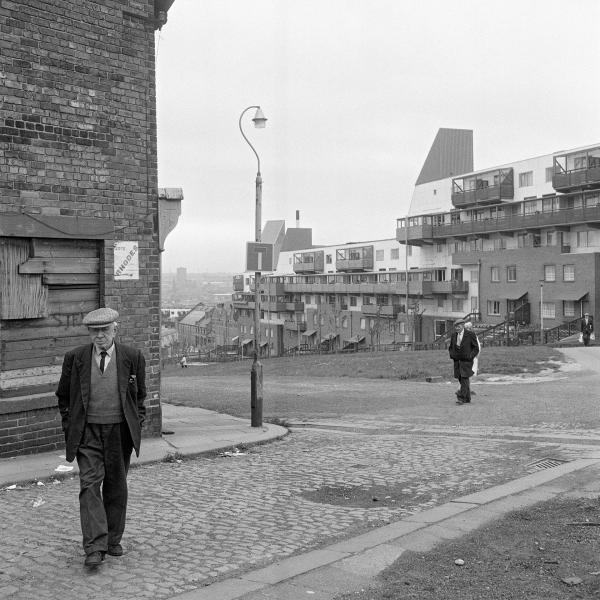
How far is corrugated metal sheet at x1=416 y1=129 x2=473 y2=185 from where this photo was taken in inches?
2953

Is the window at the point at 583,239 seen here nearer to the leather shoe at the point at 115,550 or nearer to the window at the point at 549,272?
the window at the point at 549,272

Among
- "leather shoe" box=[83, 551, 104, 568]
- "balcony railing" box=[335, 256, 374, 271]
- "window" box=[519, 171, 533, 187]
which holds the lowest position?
"leather shoe" box=[83, 551, 104, 568]

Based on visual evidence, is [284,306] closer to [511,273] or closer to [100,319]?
[511,273]

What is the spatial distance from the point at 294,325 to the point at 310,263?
7.90 m

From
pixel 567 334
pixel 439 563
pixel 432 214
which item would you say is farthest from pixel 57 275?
pixel 432 214

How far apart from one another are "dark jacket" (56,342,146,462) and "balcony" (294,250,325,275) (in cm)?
8271

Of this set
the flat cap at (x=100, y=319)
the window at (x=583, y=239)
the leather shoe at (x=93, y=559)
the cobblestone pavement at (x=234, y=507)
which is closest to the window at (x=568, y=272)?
the window at (x=583, y=239)

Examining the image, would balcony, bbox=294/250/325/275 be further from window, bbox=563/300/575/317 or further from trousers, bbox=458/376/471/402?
trousers, bbox=458/376/471/402

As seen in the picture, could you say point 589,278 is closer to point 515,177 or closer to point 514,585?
point 515,177

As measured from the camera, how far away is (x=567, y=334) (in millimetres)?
43656

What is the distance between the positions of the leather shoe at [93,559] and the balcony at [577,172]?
49926 mm

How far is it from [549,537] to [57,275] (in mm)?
6395

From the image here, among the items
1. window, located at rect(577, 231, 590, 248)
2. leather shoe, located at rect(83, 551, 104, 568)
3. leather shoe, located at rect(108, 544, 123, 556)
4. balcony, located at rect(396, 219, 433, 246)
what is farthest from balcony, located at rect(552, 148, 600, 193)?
leather shoe, located at rect(83, 551, 104, 568)

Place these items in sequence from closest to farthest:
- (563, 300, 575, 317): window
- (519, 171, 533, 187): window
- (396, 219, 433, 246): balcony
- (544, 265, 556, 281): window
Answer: (563, 300, 575, 317): window < (544, 265, 556, 281): window < (519, 171, 533, 187): window < (396, 219, 433, 246): balcony
